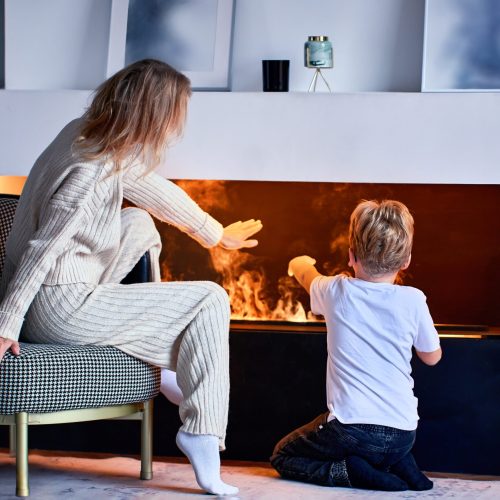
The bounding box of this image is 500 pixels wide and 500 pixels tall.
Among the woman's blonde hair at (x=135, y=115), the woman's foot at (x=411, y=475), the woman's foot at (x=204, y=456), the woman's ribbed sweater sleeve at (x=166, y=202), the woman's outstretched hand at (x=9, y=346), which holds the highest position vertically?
the woman's blonde hair at (x=135, y=115)

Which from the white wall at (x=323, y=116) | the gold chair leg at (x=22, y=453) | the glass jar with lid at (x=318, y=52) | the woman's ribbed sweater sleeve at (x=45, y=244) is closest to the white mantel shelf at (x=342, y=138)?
the white wall at (x=323, y=116)

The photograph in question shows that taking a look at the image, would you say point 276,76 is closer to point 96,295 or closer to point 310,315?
point 310,315

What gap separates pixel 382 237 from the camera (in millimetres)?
2414

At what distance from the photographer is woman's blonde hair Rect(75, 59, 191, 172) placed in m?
2.26

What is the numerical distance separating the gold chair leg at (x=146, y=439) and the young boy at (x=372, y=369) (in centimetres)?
38

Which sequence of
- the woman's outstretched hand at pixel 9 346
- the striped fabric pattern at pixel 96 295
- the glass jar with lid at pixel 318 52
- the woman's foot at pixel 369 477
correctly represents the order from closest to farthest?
1. the woman's outstretched hand at pixel 9 346
2. the striped fabric pattern at pixel 96 295
3. the woman's foot at pixel 369 477
4. the glass jar with lid at pixel 318 52

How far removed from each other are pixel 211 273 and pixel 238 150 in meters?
0.56

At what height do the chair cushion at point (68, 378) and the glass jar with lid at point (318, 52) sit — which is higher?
the glass jar with lid at point (318, 52)

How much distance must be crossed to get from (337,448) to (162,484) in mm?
459

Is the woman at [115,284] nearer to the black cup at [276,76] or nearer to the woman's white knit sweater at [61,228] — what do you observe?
the woman's white knit sweater at [61,228]

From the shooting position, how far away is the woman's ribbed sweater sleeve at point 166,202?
8.15 ft

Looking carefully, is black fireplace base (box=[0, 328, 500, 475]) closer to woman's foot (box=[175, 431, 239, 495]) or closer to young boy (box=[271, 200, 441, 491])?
young boy (box=[271, 200, 441, 491])

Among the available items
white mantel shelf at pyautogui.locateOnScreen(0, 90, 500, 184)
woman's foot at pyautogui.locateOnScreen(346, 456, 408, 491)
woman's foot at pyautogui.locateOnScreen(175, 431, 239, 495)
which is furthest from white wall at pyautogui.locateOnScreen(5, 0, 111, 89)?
woman's foot at pyautogui.locateOnScreen(346, 456, 408, 491)

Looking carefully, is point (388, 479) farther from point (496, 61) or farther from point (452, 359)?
point (496, 61)
